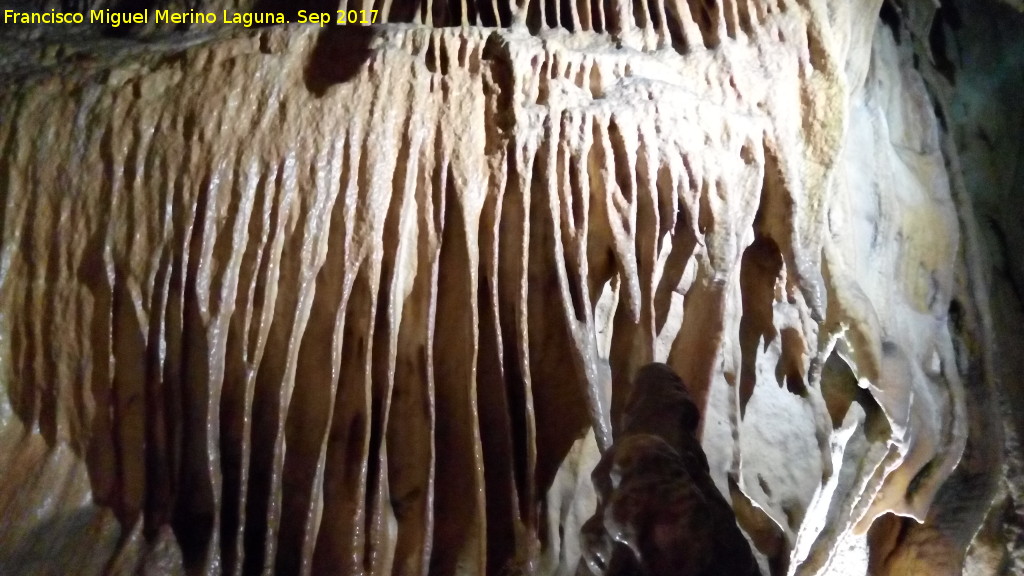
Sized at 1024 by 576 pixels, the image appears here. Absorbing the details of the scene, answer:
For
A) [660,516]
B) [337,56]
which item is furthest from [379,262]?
[660,516]

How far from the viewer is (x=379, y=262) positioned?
141 cm

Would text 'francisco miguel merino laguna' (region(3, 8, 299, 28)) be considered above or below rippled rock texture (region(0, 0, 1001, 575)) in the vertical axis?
above

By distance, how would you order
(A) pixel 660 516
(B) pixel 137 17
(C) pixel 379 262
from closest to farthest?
(A) pixel 660 516 → (C) pixel 379 262 → (B) pixel 137 17

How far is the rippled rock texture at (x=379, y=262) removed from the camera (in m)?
1.37

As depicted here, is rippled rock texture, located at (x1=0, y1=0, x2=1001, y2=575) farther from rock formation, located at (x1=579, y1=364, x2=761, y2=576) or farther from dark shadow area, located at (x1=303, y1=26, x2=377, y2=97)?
rock formation, located at (x1=579, y1=364, x2=761, y2=576)

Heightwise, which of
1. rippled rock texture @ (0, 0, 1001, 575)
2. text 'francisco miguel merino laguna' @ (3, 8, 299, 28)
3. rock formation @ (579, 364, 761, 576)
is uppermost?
text 'francisco miguel merino laguna' @ (3, 8, 299, 28)

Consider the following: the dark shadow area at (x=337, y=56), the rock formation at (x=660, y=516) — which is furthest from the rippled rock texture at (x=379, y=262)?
the rock formation at (x=660, y=516)

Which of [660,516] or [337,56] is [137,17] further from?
→ [660,516]

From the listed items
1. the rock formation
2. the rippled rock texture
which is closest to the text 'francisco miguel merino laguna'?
the rippled rock texture

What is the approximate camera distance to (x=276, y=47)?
57.4 inches

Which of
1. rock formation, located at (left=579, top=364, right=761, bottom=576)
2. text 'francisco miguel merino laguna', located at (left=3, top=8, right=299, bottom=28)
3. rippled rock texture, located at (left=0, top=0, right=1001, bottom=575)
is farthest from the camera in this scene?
text 'francisco miguel merino laguna', located at (left=3, top=8, right=299, bottom=28)

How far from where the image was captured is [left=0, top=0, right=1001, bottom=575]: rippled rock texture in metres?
1.37

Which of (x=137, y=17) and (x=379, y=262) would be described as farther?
(x=137, y=17)

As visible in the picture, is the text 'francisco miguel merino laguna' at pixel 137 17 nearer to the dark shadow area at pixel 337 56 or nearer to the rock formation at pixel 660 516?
the dark shadow area at pixel 337 56
